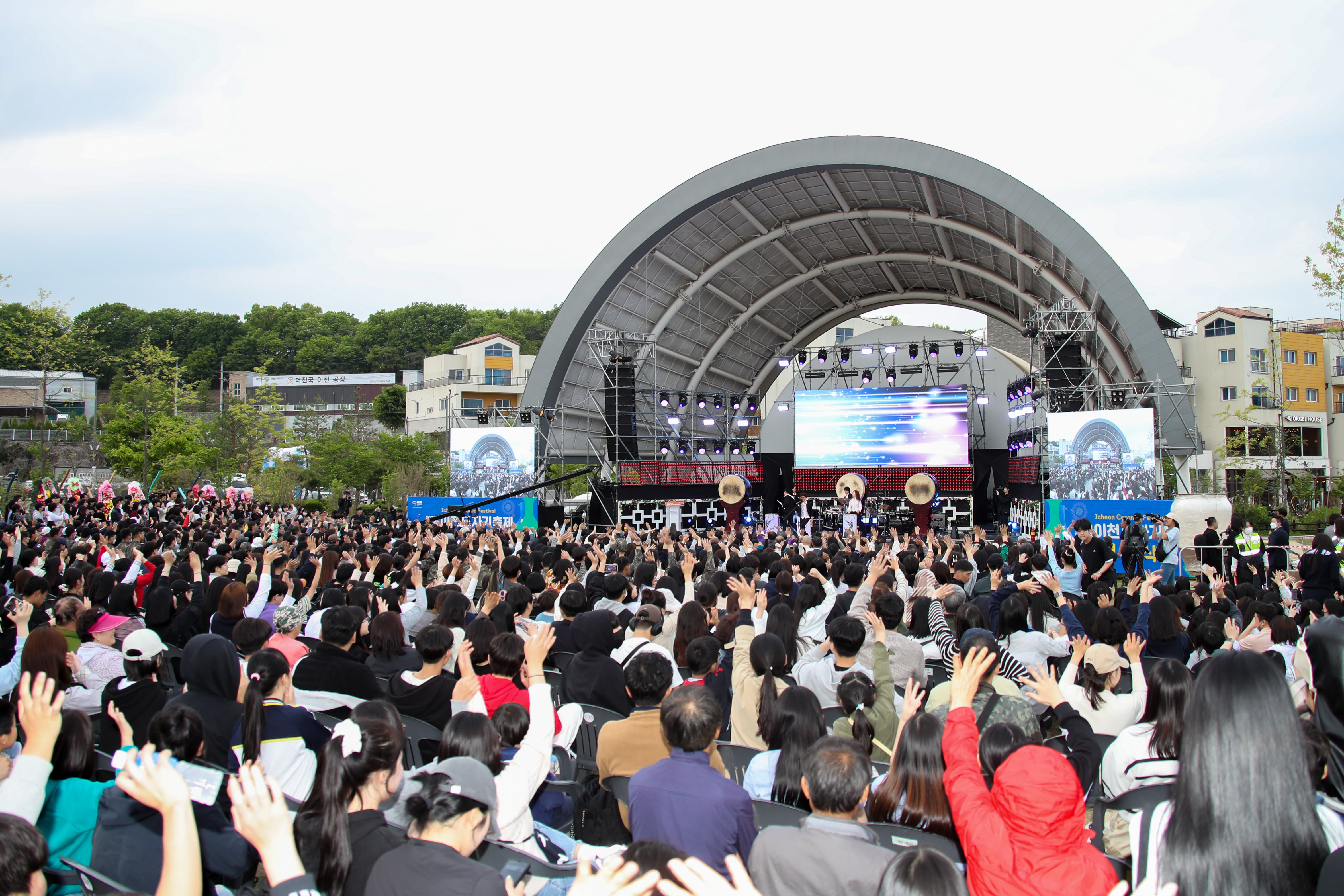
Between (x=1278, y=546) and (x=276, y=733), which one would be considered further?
(x=1278, y=546)

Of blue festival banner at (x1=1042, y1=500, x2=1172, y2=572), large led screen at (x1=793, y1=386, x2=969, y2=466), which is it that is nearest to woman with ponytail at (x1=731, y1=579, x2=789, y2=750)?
blue festival banner at (x1=1042, y1=500, x2=1172, y2=572)

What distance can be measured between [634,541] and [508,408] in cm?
1247

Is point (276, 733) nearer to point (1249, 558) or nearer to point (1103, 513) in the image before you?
point (1249, 558)

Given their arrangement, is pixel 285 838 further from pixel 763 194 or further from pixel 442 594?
pixel 763 194

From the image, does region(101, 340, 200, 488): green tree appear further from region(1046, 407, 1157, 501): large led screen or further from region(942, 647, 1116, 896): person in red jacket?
region(942, 647, 1116, 896): person in red jacket

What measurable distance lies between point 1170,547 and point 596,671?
29.9ft

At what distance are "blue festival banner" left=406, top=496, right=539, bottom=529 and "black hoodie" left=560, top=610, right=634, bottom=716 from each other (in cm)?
1671

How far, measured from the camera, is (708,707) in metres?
2.85

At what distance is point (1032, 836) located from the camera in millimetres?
2125

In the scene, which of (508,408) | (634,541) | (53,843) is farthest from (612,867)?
(508,408)

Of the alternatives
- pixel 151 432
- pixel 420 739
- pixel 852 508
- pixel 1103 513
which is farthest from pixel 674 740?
pixel 151 432

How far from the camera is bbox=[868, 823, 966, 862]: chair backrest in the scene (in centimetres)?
254

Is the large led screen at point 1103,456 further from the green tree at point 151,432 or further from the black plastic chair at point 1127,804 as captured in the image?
the green tree at point 151,432

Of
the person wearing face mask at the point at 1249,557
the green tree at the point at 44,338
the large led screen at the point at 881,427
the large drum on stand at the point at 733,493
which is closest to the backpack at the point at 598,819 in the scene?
the person wearing face mask at the point at 1249,557
